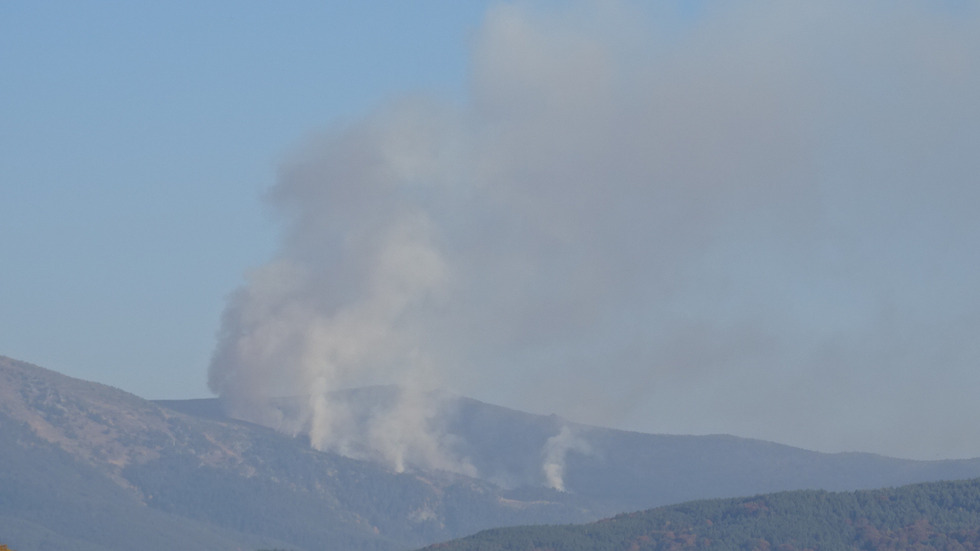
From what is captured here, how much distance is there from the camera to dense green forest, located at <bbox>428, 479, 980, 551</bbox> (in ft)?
539

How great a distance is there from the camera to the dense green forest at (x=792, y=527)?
164m

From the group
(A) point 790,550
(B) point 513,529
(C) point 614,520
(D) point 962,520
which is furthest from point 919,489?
(B) point 513,529

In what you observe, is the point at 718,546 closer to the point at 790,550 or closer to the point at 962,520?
the point at 790,550

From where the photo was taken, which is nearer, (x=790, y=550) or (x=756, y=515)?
(x=790, y=550)

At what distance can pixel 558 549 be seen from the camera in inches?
6634

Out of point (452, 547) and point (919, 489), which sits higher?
point (919, 489)

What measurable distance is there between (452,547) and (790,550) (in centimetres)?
3727

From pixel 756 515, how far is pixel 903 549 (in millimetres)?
20388

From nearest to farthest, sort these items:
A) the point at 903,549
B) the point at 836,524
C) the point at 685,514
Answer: the point at 903,549 < the point at 836,524 < the point at 685,514

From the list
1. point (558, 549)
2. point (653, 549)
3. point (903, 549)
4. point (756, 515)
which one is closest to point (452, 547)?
point (558, 549)

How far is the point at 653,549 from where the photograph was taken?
556ft

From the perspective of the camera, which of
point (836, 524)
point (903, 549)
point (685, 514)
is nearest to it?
point (903, 549)

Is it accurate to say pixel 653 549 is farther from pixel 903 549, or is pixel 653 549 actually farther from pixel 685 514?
pixel 903 549

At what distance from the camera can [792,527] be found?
170 meters
